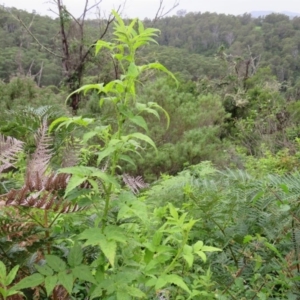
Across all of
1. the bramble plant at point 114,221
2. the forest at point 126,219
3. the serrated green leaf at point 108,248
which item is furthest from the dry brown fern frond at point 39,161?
the serrated green leaf at point 108,248

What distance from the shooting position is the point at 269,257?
1487 mm

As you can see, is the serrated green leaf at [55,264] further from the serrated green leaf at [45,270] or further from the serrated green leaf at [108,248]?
the serrated green leaf at [108,248]

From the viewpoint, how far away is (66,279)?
93 cm

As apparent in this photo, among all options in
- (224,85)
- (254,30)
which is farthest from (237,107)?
(254,30)

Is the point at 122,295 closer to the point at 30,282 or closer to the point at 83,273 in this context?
the point at 83,273

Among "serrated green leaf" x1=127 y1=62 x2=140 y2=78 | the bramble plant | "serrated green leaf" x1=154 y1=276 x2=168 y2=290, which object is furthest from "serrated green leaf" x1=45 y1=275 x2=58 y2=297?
"serrated green leaf" x1=127 y1=62 x2=140 y2=78

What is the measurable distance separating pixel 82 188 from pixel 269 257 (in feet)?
2.71

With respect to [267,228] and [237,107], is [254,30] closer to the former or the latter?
[237,107]

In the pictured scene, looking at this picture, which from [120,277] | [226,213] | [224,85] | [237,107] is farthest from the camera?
[224,85]

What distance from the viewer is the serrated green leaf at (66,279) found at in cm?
91

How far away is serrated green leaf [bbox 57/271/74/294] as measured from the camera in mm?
909

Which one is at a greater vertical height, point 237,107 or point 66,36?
point 66,36

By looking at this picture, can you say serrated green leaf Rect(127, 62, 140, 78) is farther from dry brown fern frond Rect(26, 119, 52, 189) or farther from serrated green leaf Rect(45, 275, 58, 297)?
serrated green leaf Rect(45, 275, 58, 297)

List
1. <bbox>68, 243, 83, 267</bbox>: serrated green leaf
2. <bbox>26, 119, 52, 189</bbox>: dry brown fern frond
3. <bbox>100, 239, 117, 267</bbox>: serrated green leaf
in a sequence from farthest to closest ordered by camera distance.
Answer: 1. <bbox>26, 119, 52, 189</bbox>: dry brown fern frond
2. <bbox>68, 243, 83, 267</bbox>: serrated green leaf
3. <bbox>100, 239, 117, 267</bbox>: serrated green leaf
